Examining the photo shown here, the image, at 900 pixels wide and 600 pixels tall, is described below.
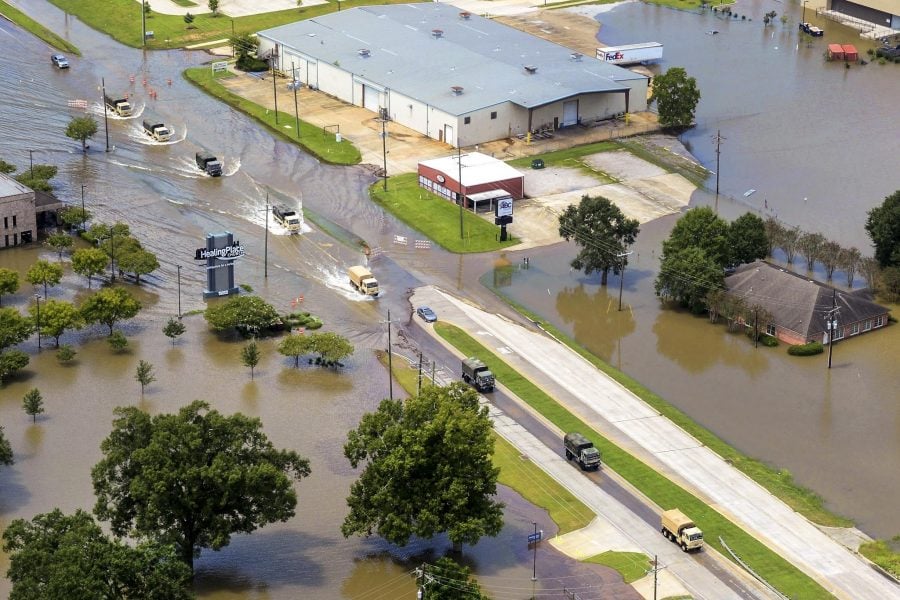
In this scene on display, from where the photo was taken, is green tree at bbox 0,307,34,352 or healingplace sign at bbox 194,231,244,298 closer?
green tree at bbox 0,307,34,352

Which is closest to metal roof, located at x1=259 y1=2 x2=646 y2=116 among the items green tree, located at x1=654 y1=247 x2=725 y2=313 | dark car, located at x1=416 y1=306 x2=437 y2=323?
green tree, located at x1=654 y1=247 x2=725 y2=313

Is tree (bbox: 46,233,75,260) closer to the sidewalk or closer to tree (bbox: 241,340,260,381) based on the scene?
tree (bbox: 241,340,260,381)

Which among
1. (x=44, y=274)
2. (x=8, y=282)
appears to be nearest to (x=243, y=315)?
(x=44, y=274)

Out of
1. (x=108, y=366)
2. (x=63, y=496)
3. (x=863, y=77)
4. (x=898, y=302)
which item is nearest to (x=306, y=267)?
(x=108, y=366)

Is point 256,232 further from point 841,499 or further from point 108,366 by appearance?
point 841,499

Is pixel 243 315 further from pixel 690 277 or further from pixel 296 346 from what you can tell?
pixel 690 277

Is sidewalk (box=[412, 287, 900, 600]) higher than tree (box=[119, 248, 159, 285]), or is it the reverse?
tree (box=[119, 248, 159, 285])

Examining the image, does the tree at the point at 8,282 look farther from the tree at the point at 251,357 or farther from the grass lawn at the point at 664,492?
the grass lawn at the point at 664,492

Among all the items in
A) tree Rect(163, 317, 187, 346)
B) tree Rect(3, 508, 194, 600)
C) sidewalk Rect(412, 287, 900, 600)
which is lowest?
sidewalk Rect(412, 287, 900, 600)
